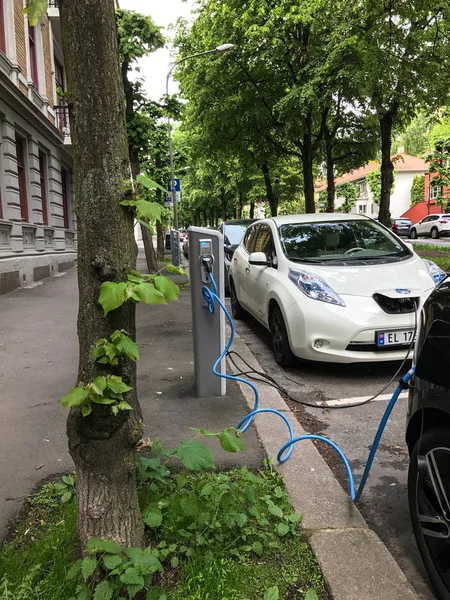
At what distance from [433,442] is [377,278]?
3032mm

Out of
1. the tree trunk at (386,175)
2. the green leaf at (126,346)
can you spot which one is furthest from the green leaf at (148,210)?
the tree trunk at (386,175)

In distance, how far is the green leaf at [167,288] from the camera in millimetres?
1778

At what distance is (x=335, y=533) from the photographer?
2289 mm

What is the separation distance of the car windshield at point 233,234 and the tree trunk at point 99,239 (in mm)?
8939

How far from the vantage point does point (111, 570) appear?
1848 millimetres

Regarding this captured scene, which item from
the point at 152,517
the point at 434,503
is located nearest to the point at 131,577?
the point at 152,517

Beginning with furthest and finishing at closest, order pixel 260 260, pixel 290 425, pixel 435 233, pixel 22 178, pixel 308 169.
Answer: pixel 435 233, pixel 308 169, pixel 22 178, pixel 260 260, pixel 290 425

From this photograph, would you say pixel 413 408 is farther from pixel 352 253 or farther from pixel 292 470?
pixel 352 253

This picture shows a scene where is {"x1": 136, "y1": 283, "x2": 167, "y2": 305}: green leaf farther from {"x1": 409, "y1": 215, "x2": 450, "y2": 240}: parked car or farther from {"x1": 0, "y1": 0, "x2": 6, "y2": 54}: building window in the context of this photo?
{"x1": 409, "y1": 215, "x2": 450, "y2": 240}: parked car

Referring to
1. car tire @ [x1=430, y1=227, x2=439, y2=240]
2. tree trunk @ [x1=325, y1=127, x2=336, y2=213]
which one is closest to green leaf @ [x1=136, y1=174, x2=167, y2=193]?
tree trunk @ [x1=325, y1=127, x2=336, y2=213]

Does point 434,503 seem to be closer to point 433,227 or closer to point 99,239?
point 99,239

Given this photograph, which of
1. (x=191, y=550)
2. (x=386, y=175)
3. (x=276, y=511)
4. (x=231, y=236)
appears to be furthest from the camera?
(x=386, y=175)

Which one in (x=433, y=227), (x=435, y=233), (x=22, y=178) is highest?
(x=22, y=178)

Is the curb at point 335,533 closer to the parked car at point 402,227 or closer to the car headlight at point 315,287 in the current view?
the car headlight at point 315,287
